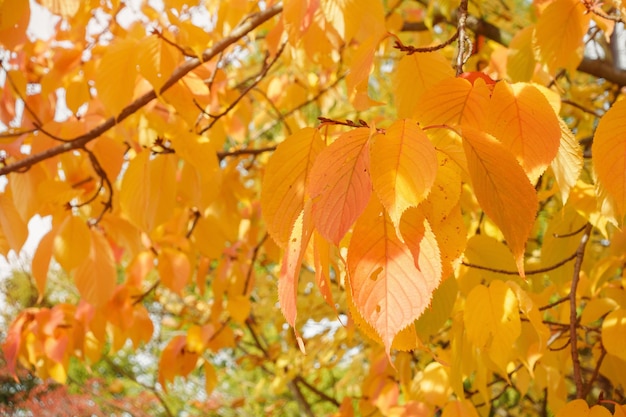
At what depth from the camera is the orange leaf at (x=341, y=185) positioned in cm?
44

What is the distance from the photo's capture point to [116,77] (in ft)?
3.07

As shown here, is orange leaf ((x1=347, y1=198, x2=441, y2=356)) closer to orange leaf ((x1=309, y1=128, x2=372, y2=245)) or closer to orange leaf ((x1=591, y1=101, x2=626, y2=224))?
orange leaf ((x1=309, y1=128, x2=372, y2=245))

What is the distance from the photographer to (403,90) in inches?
30.4

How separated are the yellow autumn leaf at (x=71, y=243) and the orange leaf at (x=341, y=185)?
2.51ft

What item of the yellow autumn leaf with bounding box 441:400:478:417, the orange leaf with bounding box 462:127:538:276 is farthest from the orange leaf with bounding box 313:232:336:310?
the yellow autumn leaf with bounding box 441:400:478:417

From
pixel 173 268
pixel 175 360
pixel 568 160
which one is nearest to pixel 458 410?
pixel 568 160

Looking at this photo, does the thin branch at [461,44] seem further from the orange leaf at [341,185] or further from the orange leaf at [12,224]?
the orange leaf at [12,224]

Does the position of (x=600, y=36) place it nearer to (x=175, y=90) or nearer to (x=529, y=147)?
(x=175, y=90)

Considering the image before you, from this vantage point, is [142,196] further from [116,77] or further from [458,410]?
[458,410]

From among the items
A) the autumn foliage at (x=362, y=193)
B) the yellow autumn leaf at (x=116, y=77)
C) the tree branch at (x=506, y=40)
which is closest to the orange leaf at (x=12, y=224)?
the autumn foliage at (x=362, y=193)

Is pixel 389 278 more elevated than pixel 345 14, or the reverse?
pixel 345 14

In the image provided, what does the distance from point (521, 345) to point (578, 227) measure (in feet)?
0.96

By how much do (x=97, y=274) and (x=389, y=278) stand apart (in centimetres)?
87

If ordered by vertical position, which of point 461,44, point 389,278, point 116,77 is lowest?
point 389,278
